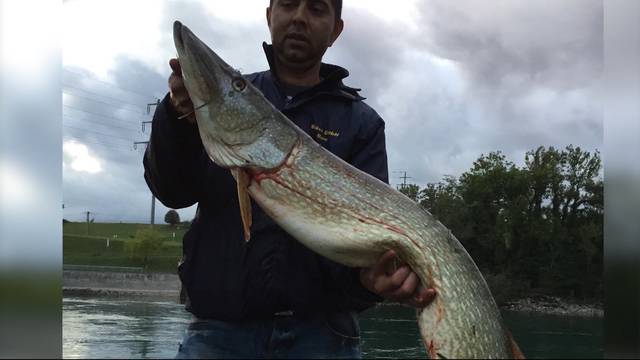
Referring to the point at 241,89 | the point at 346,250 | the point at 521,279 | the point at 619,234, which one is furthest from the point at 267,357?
the point at 521,279

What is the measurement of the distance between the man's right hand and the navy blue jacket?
0.05 metres

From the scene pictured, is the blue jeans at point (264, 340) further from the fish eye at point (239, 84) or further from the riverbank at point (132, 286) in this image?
the riverbank at point (132, 286)

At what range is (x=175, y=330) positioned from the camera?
2494cm

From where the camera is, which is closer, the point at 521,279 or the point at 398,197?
the point at 398,197

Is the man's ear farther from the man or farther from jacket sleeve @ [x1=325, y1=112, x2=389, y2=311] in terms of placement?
jacket sleeve @ [x1=325, y1=112, x2=389, y2=311]

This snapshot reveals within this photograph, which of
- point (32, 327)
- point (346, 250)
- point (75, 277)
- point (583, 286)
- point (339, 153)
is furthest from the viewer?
point (583, 286)

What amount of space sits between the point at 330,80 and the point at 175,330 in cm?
2424

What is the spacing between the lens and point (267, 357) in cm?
241

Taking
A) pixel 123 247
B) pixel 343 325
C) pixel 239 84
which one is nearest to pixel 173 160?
pixel 239 84

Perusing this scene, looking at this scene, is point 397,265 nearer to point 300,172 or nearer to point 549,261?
point 300,172

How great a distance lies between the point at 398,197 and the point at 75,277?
4442 centimetres

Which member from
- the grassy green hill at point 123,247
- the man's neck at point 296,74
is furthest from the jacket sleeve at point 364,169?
the grassy green hill at point 123,247

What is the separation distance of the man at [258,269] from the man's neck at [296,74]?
0.18m

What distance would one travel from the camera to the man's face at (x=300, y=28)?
108 inches
